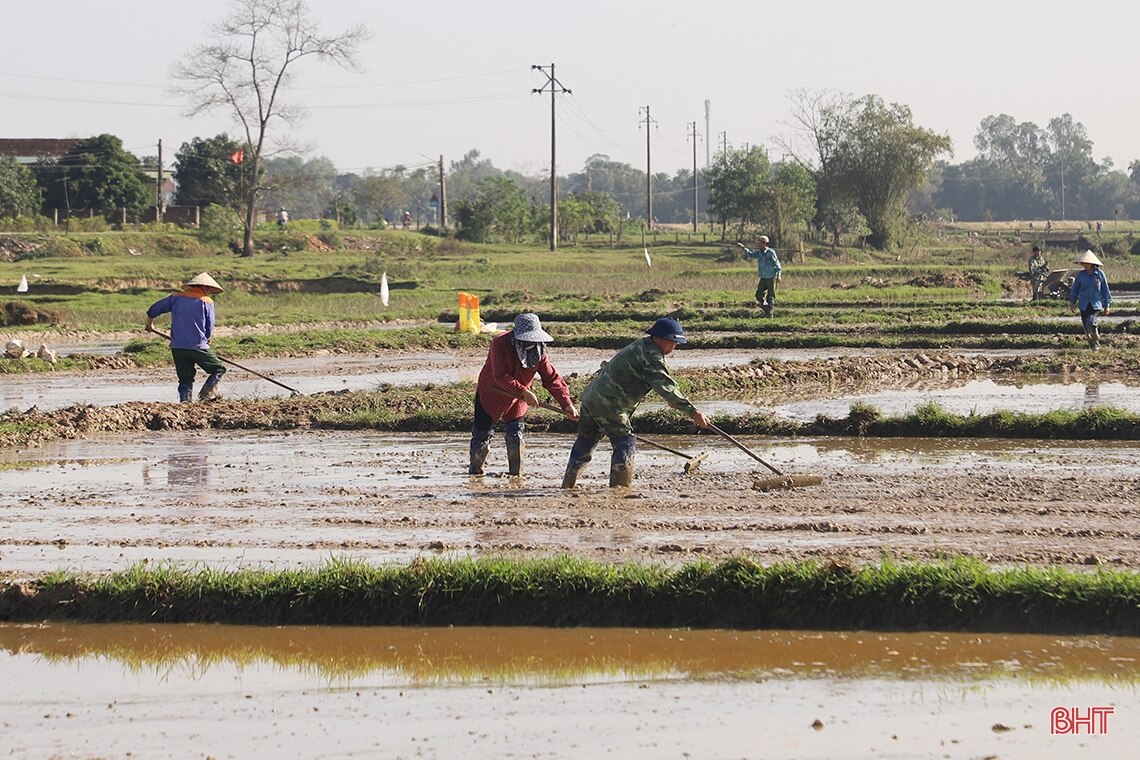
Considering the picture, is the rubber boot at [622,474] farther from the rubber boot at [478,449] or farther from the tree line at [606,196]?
the tree line at [606,196]

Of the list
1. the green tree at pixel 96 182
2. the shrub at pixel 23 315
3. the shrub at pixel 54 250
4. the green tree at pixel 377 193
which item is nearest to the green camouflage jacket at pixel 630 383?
the shrub at pixel 23 315

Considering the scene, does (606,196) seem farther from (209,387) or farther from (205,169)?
(209,387)

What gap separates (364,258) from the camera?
→ 1887 inches

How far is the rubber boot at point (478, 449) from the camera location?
10.8 meters

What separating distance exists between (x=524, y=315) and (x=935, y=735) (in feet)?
18.4

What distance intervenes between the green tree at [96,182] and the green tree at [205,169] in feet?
10.5

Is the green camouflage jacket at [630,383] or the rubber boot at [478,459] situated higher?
the green camouflage jacket at [630,383]

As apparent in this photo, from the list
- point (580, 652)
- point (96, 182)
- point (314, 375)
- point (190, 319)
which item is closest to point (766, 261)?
point (314, 375)

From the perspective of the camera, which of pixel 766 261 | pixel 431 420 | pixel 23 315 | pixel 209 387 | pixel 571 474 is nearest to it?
pixel 571 474

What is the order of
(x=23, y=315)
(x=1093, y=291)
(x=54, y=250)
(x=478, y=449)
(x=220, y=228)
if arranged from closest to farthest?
(x=478, y=449) → (x=1093, y=291) → (x=23, y=315) → (x=54, y=250) → (x=220, y=228)

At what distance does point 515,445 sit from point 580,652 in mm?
4409

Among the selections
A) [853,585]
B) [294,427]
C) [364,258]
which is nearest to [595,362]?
[294,427]

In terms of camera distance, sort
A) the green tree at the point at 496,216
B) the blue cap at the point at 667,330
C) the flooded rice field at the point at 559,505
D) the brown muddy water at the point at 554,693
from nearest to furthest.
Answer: the brown muddy water at the point at 554,693
the flooded rice field at the point at 559,505
the blue cap at the point at 667,330
the green tree at the point at 496,216

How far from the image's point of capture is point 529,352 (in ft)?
33.7
